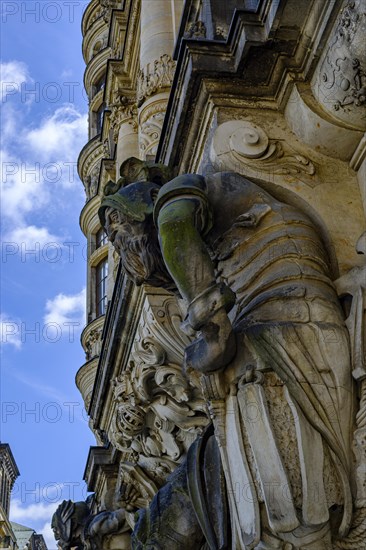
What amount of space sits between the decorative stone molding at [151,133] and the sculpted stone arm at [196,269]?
465 cm

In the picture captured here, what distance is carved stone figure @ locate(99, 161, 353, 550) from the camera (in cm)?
405

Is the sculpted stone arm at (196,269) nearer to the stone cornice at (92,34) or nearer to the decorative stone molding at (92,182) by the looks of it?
the decorative stone molding at (92,182)

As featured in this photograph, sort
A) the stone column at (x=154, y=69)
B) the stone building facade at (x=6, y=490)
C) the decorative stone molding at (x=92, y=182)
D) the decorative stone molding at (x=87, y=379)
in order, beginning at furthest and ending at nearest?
1. the stone building facade at (x=6, y=490)
2. the decorative stone molding at (x=92, y=182)
3. the decorative stone molding at (x=87, y=379)
4. the stone column at (x=154, y=69)

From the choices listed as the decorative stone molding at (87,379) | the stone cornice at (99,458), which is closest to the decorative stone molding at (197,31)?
the stone cornice at (99,458)

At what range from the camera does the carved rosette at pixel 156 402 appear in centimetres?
668

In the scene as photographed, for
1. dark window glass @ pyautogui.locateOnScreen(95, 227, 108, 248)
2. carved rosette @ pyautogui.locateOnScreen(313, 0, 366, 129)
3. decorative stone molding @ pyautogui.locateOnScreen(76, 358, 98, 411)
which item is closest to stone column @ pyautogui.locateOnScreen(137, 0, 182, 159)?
carved rosette @ pyautogui.locateOnScreen(313, 0, 366, 129)

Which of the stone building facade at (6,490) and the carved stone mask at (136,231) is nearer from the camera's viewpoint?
the carved stone mask at (136,231)

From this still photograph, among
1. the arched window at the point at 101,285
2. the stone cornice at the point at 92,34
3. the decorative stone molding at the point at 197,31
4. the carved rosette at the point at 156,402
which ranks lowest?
the carved rosette at the point at 156,402

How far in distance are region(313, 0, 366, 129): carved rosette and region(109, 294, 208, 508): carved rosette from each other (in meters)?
2.29

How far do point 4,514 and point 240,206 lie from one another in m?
50.9

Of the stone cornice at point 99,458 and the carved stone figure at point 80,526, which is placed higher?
the stone cornice at point 99,458

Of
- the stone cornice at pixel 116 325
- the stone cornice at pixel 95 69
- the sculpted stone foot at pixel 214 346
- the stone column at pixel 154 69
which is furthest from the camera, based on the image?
the stone cornice at pixel 95 69

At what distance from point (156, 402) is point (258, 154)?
8.27 feet

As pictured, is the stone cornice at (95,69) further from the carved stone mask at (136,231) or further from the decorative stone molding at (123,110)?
the carved stone mask at (136,231)
